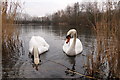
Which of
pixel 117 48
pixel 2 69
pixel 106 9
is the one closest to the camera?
pixel 117 48

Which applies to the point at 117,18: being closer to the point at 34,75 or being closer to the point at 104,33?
the point at 104,33

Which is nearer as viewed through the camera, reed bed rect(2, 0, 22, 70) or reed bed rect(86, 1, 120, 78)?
reed bed rect(86, 1, 120, 78)

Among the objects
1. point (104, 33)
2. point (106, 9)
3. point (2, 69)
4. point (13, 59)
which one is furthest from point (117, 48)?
point (13, 59)

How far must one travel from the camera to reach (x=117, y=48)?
4.77 meters

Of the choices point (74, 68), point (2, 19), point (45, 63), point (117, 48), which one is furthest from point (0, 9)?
point (117, 48)

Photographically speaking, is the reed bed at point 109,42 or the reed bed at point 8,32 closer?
the reed bed at point 109,42

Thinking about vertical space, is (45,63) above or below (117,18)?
below

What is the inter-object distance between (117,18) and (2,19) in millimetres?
5656

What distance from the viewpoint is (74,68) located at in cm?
673

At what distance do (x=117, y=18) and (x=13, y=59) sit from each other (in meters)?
5.65

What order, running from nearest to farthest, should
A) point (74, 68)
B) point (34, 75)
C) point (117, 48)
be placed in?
point (117, 48)
point (34, 75)
point (74, 68)

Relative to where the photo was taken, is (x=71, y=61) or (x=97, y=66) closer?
(x=97, y=66)

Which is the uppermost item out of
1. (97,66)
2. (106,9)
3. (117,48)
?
(106,9)

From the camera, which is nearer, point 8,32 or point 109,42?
point 109,42
